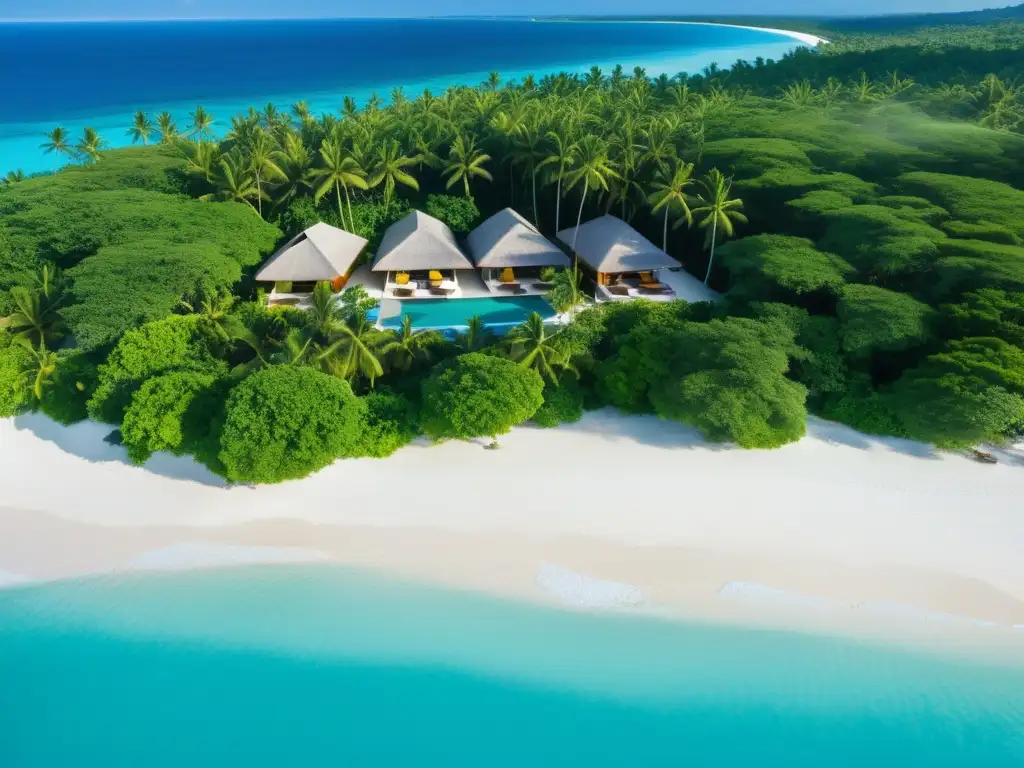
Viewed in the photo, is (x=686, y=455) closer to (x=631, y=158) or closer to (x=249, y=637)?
(x=249, y=637)

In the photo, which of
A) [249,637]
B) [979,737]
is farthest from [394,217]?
[979,737]

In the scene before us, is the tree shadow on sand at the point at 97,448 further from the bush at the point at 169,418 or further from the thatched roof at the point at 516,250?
the thatched roof at the point at 516,250

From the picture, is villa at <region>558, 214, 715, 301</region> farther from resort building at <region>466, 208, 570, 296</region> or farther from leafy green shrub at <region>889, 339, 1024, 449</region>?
leafy green shrub at <region>889, 339, 1024, 449</region>

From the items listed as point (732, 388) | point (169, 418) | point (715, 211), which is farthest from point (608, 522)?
point (715, 211)

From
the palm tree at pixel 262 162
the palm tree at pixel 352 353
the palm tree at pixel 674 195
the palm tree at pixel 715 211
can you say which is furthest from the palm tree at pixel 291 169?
the palm tree at pixel 715 211

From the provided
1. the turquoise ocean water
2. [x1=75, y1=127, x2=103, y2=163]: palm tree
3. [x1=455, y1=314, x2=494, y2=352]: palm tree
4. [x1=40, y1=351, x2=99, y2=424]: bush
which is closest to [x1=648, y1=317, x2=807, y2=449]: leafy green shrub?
[x1=455, y1=314, x2=494, y2=352]: palm tree

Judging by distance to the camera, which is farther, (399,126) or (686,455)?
(399,126)
